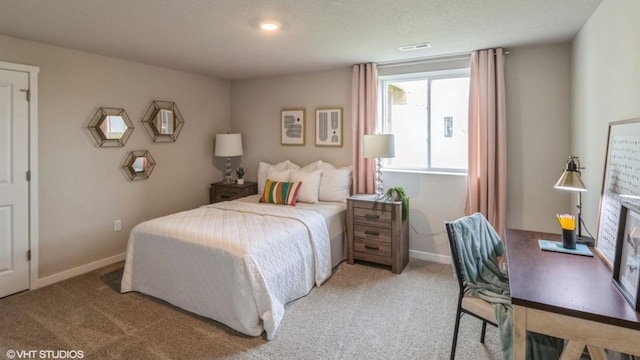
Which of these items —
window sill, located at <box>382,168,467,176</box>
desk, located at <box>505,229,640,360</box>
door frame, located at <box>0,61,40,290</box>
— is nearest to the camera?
desk, located at <box>505,229,640,360</box>

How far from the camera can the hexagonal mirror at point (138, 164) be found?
395cm

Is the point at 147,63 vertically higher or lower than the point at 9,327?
higher

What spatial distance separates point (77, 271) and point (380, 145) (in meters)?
3.44

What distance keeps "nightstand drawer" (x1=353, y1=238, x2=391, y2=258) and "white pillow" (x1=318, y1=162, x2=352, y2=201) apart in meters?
0.61

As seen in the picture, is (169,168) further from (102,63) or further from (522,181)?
(522,181)

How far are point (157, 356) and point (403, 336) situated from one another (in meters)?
1.66

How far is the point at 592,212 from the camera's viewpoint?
241 centimetres

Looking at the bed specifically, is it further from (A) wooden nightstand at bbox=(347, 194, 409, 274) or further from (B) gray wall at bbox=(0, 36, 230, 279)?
(B) gray wall at bbox=(0, 36, 230, 279)

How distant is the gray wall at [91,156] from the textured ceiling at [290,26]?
245mm

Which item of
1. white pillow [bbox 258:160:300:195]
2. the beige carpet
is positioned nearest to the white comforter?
the beige carpet

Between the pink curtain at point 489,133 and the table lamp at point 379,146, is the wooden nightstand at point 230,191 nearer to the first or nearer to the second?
the table lamp at point 379,146

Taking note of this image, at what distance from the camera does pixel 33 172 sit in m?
3.18

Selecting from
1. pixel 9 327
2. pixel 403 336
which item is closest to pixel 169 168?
pixel 9 327

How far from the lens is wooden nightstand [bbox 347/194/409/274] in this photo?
354 cm
